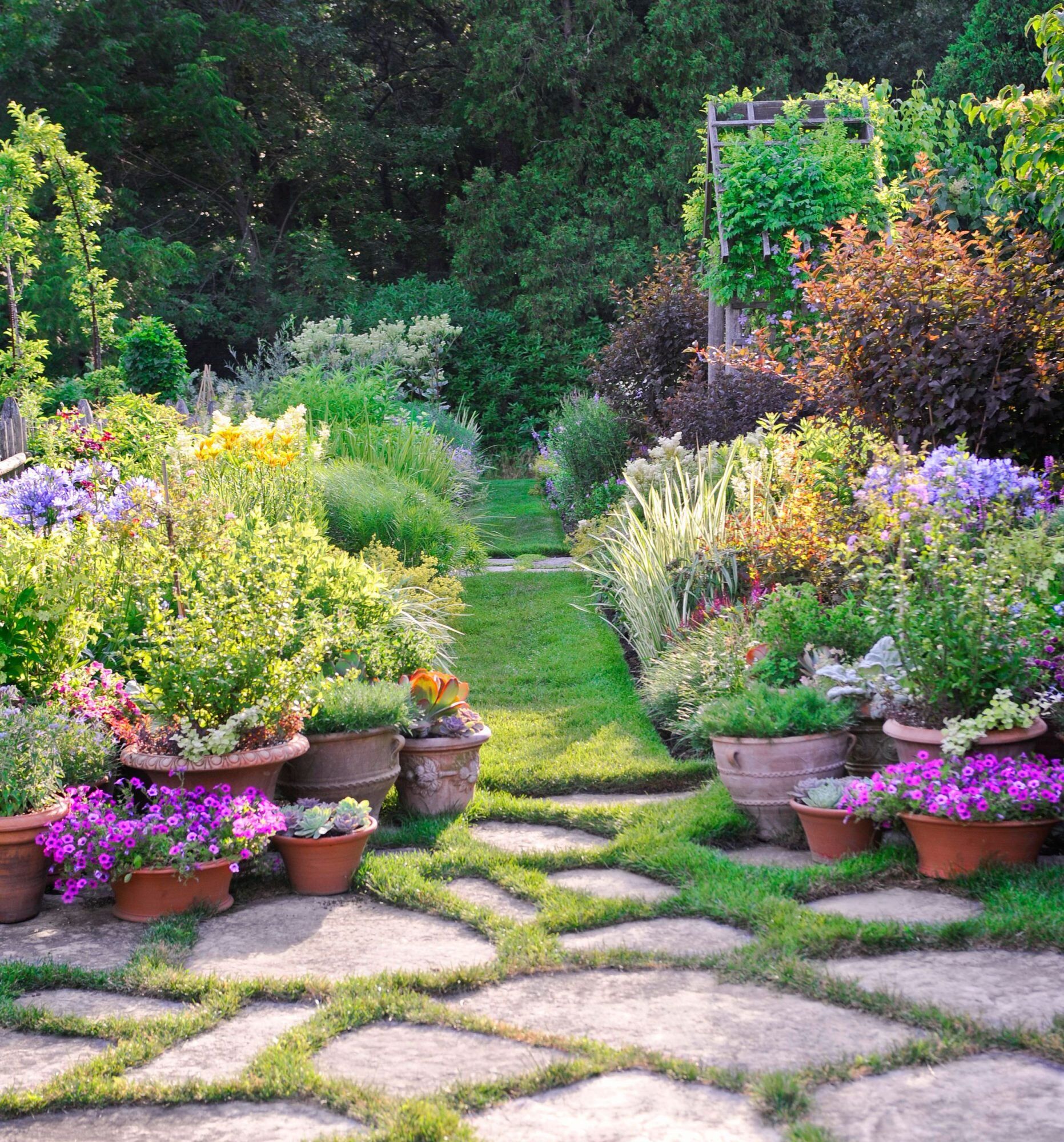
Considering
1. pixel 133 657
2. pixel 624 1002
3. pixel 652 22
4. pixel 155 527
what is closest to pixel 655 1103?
pixel 624 1002

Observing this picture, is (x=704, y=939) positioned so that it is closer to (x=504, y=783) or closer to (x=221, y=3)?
(x=504, y=783)

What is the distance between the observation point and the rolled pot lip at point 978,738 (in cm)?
348

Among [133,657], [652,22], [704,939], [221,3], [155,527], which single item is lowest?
[704,939]

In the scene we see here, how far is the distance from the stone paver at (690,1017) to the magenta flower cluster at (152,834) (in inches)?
36.2

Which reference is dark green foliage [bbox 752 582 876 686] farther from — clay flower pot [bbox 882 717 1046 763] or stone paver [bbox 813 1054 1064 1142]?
stone paver [bbox 813 1054 1064 1142]

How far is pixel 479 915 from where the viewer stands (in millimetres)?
3273

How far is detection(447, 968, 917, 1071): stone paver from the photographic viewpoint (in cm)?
245

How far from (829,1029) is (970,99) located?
5.40 metres

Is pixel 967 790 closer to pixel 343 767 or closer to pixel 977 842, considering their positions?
pixel 977 842

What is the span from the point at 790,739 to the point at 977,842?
71cm

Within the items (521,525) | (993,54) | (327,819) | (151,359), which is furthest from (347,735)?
(993,54)

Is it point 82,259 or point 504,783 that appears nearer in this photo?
point 504,783

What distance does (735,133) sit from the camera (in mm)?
9977

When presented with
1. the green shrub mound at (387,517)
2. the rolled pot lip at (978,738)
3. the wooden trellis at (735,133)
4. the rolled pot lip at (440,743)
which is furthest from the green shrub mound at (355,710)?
the wooden trellis at (735,133)
